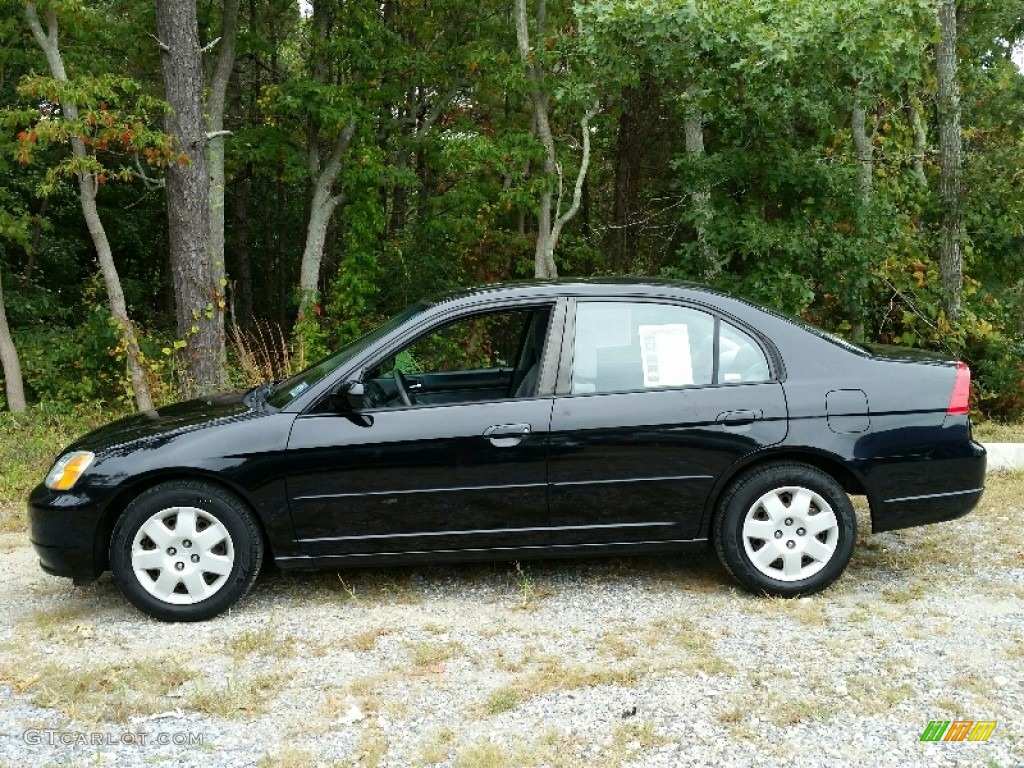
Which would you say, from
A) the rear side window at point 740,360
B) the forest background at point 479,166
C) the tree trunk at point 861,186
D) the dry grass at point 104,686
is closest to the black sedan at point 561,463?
the rear side window at point 740,360

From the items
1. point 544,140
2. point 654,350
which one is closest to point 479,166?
point 544,140

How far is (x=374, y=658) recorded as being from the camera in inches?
162

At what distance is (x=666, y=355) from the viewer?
15.8 feet

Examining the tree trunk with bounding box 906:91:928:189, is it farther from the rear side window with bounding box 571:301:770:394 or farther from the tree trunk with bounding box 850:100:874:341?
the rear side window with bounding box 571:301:770:394

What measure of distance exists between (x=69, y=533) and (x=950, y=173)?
11.5 meters

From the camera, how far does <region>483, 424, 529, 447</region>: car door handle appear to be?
460cm

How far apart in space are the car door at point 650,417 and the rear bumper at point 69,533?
2.25m

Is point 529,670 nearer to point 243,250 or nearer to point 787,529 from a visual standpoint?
point 787,529

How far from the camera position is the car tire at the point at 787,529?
4688 millimetres

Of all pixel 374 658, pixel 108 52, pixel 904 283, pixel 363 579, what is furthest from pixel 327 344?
pixel 374 658

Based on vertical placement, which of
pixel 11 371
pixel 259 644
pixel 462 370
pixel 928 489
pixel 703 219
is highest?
pixel 703 219

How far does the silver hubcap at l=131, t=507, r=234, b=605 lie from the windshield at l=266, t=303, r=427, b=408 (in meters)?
0.70

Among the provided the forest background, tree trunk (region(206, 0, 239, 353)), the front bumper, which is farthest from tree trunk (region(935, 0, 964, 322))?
the front bumper

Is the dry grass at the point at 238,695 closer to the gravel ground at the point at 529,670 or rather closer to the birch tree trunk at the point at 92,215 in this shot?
the gravel ground at the point at 529,670
